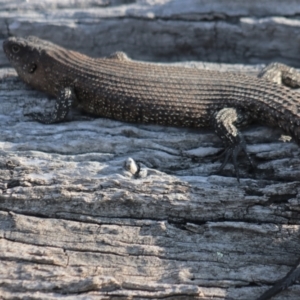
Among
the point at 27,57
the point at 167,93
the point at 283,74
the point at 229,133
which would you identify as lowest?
the point at 229,133

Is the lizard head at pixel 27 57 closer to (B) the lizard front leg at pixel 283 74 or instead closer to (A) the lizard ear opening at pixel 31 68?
(A) the lizard ear opening at pixel 31 68

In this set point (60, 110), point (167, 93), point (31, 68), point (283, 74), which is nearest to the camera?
point (167, 93)

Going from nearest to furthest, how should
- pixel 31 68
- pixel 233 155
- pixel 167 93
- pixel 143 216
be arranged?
1. pixel 143 216
2. pixel 233 155
3. pixel 167 93
4. pixel 31 68

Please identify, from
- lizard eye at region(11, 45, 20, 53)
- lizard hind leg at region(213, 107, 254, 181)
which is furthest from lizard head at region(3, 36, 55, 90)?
lizard hind leg at region(213, 107, 254, 181)

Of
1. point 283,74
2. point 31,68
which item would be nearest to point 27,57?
point 31,68

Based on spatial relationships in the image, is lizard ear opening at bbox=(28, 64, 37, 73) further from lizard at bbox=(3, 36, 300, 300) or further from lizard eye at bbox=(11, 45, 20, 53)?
lizard eye at bbox=(11, 45, 20, 53)

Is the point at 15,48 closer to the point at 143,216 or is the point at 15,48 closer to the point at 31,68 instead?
the point at 31,68

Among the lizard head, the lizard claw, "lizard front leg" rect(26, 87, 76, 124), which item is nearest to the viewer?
the lizard claw

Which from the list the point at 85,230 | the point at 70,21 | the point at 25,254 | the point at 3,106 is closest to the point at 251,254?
the point at 85,230
